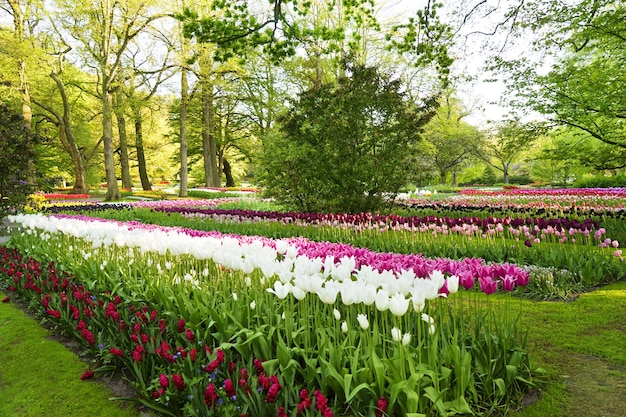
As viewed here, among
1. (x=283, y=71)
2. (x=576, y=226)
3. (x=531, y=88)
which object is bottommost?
(x=576, y=226)

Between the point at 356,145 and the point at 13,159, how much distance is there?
341 inches

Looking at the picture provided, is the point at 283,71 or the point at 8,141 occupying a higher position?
the point at 283,71

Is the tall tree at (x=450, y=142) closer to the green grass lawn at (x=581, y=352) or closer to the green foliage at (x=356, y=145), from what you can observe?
the green foliage at (x=356, y=145)

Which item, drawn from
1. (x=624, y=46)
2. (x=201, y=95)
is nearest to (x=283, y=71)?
(x=201, y=95)

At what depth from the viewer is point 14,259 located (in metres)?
7.25

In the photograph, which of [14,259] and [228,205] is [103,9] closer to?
[228,205]

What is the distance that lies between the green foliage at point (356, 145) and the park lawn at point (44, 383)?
25.9 feet

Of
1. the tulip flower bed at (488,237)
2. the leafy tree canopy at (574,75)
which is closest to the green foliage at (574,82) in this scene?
the leafy tree canopy at (574,75)

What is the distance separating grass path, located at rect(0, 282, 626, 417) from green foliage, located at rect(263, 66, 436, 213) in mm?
6849

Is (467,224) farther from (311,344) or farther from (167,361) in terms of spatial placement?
(167,361)

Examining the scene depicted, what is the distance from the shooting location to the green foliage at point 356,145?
11258mm

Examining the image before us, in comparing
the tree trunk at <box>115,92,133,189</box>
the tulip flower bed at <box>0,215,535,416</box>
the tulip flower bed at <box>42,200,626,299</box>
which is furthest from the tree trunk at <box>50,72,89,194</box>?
the tulip flower bed at <box>0,215,535,416</box>

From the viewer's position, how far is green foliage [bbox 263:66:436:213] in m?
11.3

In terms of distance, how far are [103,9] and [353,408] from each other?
24.4 metres
